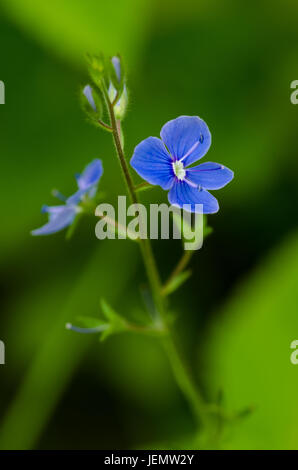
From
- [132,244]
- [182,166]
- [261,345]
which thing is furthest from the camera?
[132,244]

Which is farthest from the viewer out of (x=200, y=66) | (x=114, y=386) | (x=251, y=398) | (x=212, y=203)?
(x=200, y=66)

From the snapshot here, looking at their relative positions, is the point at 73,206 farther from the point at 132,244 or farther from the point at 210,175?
the point at 132,244

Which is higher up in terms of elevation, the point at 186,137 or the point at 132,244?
the point at 132,244

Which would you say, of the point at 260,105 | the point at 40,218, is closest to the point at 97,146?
the point at 40,218

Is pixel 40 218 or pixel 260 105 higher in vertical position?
pixel 260 105

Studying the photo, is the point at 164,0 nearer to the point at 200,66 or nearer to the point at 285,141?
the point at 200,66

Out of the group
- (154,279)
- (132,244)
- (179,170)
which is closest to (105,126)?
(179,170)
